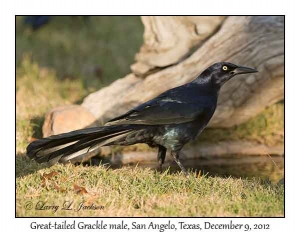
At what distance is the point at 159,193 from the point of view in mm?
5125

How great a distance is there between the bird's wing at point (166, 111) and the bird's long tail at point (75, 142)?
0.13m

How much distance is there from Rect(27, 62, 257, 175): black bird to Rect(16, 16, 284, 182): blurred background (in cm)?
101

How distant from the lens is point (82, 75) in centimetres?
1096

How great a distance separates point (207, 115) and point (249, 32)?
2.52 metres

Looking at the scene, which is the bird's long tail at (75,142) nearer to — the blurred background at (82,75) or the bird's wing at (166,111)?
the bird's wing at (166,111)

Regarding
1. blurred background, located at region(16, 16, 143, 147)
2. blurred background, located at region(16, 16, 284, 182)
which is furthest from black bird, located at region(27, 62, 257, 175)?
blurred background, located at region(16, 16, 143, 147)

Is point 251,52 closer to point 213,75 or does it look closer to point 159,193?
point 213,75

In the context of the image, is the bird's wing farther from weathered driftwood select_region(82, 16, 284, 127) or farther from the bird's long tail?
weathered driftwood select_region(82, 16, 284, 127)

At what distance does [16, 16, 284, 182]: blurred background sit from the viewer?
787 centimetres

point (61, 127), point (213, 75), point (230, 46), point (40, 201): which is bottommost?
point (40, 201)

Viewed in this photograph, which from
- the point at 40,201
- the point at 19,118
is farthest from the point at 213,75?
the point at 19,118

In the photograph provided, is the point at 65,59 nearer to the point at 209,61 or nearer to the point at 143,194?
the point at 209,61

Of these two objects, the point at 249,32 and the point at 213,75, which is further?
the point at 249,32

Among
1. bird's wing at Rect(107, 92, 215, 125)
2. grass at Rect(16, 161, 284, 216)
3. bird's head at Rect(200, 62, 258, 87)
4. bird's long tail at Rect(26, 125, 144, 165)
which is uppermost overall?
bird's head at Rect(200, 62, 258, 87)
